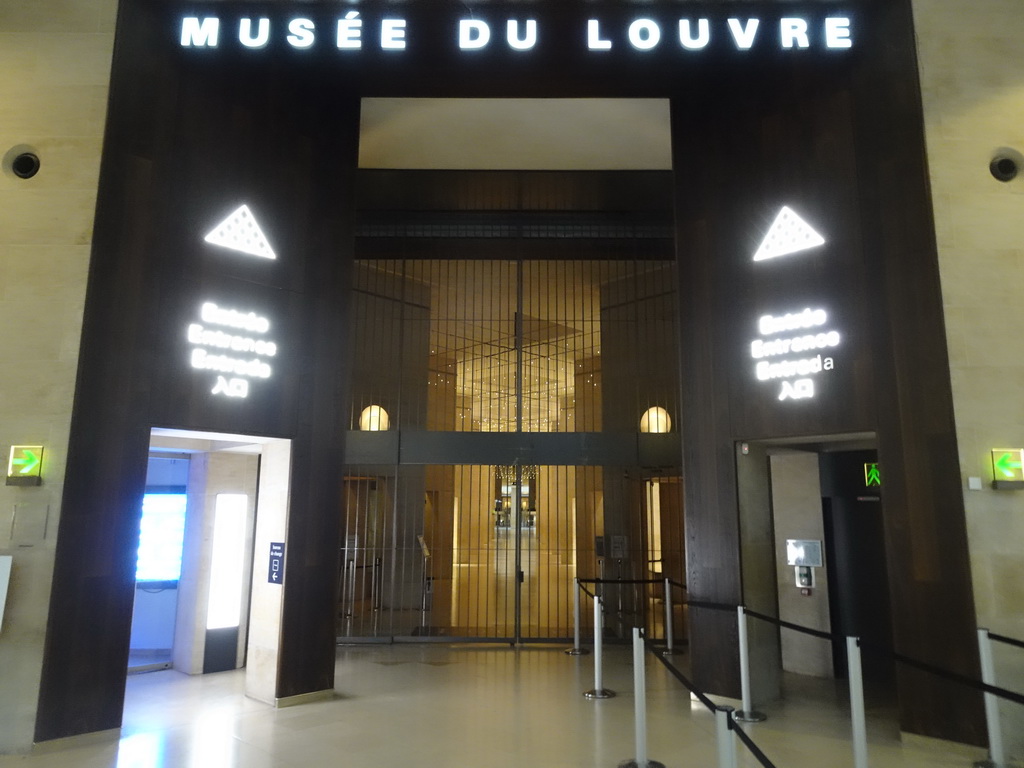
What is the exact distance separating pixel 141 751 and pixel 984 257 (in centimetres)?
794

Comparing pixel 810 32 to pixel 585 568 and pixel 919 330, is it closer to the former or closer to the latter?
pixel 919 330

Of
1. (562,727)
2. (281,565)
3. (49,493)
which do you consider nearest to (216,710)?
(281,565)

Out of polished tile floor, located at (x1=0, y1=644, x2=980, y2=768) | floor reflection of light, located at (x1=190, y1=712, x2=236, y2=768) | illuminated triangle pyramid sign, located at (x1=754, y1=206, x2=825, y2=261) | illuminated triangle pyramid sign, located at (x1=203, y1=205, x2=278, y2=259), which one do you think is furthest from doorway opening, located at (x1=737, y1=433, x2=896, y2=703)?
illuminated triangle pyramid sign, located at (x1=203, y1=205, x2=278, y2=259)

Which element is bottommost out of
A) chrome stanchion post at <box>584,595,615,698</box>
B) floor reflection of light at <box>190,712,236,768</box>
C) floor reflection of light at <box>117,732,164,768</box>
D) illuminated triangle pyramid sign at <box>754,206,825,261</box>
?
floor reflection of light at <box>190,712,236,768</box>

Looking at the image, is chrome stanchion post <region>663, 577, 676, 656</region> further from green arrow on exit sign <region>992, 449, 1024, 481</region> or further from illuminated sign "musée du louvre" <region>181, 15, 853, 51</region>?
illuminated sign "musée du louvre" <region>181, 15, 853, 51</region>

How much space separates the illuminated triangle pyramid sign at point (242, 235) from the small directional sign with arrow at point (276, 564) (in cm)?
288

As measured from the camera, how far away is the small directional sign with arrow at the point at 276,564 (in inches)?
257

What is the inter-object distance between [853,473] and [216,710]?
7383 millimetres

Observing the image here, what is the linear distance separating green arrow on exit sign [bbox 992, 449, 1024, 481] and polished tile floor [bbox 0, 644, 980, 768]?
214 cm

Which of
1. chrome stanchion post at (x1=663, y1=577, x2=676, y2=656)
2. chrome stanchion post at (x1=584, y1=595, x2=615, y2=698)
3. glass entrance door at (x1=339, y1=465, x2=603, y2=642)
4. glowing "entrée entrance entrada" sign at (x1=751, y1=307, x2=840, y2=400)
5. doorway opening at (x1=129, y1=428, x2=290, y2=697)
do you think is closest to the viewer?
glowing "entrée entrance entrada" sign at (x1=751, y1=307, x2=840, y2=400)

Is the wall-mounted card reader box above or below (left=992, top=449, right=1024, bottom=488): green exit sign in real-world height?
below

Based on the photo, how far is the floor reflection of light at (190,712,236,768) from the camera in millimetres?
5012

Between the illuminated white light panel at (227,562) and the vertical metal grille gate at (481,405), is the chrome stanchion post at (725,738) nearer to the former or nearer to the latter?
the illuminated white light panel at (227,562)

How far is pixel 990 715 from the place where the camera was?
16.0ft
